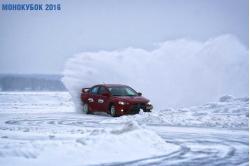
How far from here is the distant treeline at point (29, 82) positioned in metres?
13.9

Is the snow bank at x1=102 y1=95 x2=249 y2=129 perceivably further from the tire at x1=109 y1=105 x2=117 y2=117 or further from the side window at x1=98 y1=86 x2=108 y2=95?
the side window at x1=98 y1=86 x2=108 y2=95

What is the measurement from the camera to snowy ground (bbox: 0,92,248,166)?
838 centimetres

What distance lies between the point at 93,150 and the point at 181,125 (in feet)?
15.6

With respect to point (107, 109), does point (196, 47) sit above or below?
above

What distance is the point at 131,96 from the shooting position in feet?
49.1

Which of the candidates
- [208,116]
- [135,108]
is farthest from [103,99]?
[208,116]

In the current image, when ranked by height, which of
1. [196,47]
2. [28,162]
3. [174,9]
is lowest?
[28,162]

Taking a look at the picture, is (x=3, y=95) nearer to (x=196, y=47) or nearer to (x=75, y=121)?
(x=75, y=121)

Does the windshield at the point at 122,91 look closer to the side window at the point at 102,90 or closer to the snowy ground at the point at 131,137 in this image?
the side window at the point at 102,90

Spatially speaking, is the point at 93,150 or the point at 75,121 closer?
the point at 93,150

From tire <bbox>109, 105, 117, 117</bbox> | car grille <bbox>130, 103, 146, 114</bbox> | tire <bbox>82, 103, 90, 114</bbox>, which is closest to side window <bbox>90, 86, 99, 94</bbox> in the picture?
tire <bbox>82, 103, 90, 114</bbox>

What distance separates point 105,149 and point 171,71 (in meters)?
7.41

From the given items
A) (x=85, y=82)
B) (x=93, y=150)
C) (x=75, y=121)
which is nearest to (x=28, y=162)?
(x=93, y=150)

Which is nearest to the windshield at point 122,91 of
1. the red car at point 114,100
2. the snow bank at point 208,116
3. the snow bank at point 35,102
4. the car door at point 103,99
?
the red car at point 114,100
